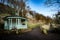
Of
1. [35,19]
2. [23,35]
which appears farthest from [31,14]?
[23,35]

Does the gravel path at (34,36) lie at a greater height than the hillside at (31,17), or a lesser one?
lesser

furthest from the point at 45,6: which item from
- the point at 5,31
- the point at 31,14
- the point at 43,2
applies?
the point at 5,31

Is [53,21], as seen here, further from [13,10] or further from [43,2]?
[13,10]

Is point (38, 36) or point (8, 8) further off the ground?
point (8, 8)

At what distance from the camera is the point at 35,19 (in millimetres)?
2547

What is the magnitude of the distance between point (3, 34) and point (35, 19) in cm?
79

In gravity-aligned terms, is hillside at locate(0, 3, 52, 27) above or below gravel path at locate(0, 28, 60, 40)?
above

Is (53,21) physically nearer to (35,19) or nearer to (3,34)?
(35,19)

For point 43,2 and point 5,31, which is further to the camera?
point 43,2

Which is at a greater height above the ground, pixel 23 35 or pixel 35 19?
pixel 35 19

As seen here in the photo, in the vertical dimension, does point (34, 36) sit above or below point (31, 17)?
below

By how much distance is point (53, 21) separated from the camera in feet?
8.37

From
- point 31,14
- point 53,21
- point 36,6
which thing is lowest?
point 53,21

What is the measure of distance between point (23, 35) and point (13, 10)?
61cm
